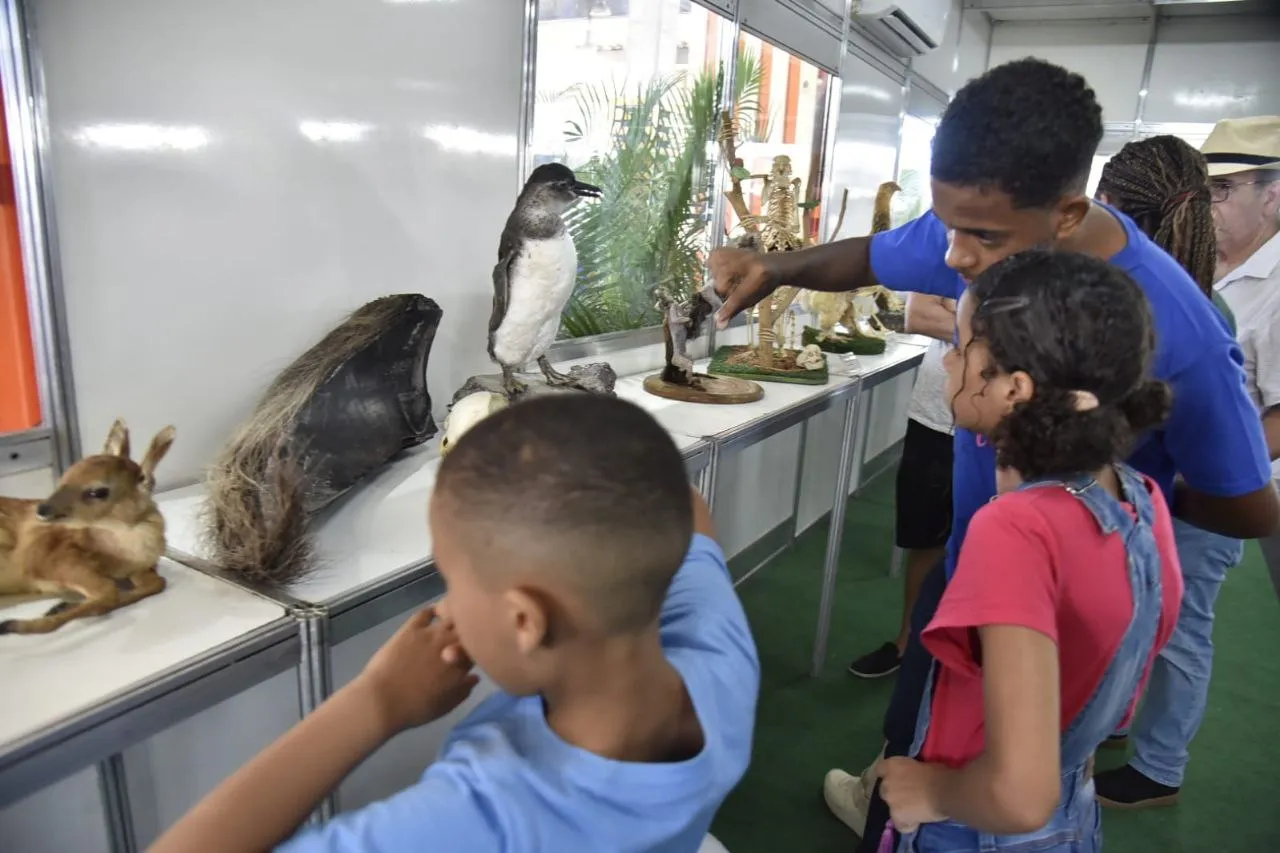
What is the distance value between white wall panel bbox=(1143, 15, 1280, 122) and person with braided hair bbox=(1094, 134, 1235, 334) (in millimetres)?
4564

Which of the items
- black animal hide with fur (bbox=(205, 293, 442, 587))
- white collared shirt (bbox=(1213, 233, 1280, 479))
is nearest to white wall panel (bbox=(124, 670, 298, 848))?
black animal hide with fur (bbox=(205, 293, 442, 587))

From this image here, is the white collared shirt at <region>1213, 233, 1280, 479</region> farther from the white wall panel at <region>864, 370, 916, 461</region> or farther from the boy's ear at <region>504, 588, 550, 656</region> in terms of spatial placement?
the white wall panel at <region>864, 370, 916, 461</region>

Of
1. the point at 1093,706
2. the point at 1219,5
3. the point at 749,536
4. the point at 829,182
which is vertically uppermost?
the point at 1219,5

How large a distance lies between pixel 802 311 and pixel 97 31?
252cm

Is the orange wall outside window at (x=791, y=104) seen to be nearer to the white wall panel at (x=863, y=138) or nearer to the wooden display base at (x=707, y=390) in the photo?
the white wall panel at (x=863, y=138)

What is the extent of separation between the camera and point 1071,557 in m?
0.79

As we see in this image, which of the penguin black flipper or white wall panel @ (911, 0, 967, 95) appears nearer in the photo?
the penguin black flipper

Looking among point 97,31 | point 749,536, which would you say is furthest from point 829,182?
point 97,31

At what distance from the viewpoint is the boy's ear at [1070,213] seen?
96 cm

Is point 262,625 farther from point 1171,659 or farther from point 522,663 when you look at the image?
point 1171,659

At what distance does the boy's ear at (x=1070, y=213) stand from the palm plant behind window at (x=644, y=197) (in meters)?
1.23

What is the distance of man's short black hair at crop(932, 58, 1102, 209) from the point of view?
0.91 m

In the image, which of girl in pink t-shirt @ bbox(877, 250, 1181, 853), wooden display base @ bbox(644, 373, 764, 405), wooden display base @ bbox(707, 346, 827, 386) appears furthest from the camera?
wooden display base @ bbox(707, 346, 827, 386)

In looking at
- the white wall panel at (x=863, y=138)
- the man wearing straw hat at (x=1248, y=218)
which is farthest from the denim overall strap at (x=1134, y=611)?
the white wall panel at (x=863, y=138)
